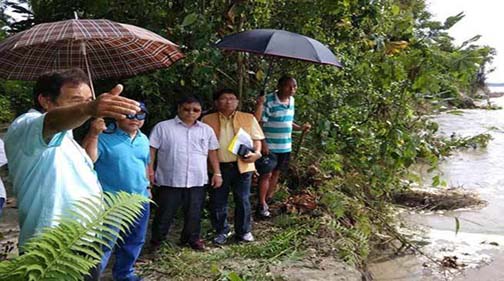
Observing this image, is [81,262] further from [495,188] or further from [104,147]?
[495,188]

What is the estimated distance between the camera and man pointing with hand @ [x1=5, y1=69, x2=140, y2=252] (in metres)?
1.88

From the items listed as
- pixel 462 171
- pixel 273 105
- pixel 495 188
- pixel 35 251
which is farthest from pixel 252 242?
pixel 462 171

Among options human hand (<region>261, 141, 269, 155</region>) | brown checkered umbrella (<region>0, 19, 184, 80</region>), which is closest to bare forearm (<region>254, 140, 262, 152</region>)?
human hand (<region>261, 141, 269, 155</region>)

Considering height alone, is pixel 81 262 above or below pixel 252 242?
above

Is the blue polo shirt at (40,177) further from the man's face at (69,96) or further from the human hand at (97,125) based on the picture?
the human hand at (97,125)

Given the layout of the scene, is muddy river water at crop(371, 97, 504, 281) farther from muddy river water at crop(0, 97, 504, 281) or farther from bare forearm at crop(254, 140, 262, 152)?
Result: bare forearm at crop(254, 140, 262, 152)

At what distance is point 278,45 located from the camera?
14.2ft

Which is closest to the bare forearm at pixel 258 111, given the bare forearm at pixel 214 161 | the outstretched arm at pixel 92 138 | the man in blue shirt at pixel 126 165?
the bare forearm at pixel 214 161

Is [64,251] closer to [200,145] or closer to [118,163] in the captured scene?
[118,163]

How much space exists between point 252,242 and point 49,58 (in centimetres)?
238

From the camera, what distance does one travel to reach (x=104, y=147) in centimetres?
324

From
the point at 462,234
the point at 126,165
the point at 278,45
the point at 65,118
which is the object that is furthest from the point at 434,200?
the point at 65,118

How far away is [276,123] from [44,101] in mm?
3083

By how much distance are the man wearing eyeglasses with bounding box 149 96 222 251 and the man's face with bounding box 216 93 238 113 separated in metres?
0.30
